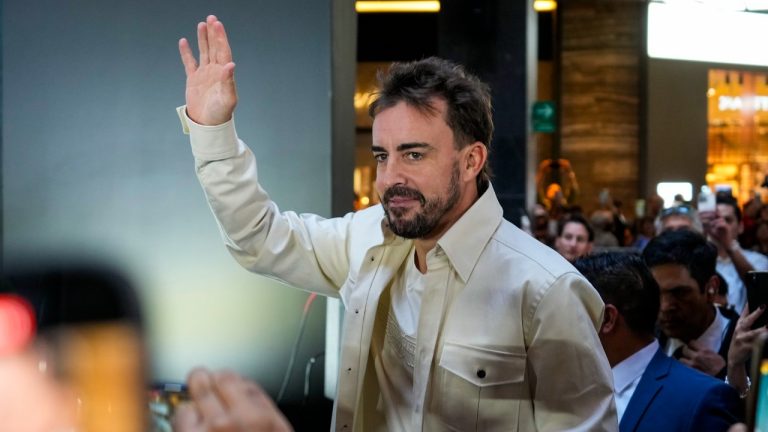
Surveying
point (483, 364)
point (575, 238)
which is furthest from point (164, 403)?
point (575, 238)

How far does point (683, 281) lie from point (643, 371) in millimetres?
1171

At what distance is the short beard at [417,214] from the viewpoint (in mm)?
2609

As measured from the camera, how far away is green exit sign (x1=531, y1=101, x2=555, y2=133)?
12.7 metres

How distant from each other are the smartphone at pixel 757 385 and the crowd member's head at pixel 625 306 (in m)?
1.65

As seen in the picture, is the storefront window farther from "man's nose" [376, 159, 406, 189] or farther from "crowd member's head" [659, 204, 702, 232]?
"man's nose" [376, 159, 406, 189]

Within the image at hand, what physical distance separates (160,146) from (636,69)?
1741 cm

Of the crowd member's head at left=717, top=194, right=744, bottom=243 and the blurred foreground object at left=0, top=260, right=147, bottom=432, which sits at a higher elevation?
the blurred foreground object at left=0, top=260, right=147, bottom=432

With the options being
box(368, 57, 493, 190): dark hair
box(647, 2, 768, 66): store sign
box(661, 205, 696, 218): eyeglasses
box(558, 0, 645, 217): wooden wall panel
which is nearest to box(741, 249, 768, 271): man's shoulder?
box(661, 205, 696, 218): eyeglasses

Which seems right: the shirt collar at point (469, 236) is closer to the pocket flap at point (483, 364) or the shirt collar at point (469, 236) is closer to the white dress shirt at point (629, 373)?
the pocket flap at point (483, 364)

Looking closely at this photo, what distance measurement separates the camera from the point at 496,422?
2539 mm

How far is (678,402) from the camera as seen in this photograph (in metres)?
2.83

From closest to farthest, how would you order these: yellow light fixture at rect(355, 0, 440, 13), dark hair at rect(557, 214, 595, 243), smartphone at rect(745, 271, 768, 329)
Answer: smartphone at rect(745, 271, 768, 329) < dark hair at rect(557, 214, 595, 243) < yellow light fixture at rect(355, 0, 440, 13)

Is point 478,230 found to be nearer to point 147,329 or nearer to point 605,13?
point 147,329

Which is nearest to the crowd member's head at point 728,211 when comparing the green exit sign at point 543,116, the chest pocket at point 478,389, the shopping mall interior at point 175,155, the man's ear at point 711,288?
the man's ear at point 711,288
